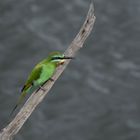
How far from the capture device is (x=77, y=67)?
12734 millimetres

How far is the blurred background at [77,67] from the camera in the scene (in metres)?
11.7

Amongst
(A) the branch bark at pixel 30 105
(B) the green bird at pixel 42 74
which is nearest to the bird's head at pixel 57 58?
(B) the green bird at pixel 42 74

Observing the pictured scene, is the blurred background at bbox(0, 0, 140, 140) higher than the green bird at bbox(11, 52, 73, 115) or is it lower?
higher

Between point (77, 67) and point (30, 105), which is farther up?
point (77, 67)

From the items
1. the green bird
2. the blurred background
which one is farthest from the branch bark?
the blurred background

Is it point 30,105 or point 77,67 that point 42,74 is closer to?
point 30,105

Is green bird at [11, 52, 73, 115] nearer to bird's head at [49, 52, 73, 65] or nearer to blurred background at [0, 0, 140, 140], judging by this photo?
bird's head at [49, 52, 73, 65]

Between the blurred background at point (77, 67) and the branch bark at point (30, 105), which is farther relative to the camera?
the blurred background at point (77, 67)

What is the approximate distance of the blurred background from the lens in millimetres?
11695

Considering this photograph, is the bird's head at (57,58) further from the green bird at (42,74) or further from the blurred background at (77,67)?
the blurred background at (77,67)

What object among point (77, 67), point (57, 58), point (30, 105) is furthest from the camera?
point (77, 67)

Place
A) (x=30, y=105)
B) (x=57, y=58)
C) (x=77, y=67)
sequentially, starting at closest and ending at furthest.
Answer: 1. (x=30, y=105)
2. (x=57, y=58)
3. (x=77, y=67)

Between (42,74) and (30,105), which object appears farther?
(42,74)

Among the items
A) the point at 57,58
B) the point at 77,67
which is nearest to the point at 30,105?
the point at 57,58
